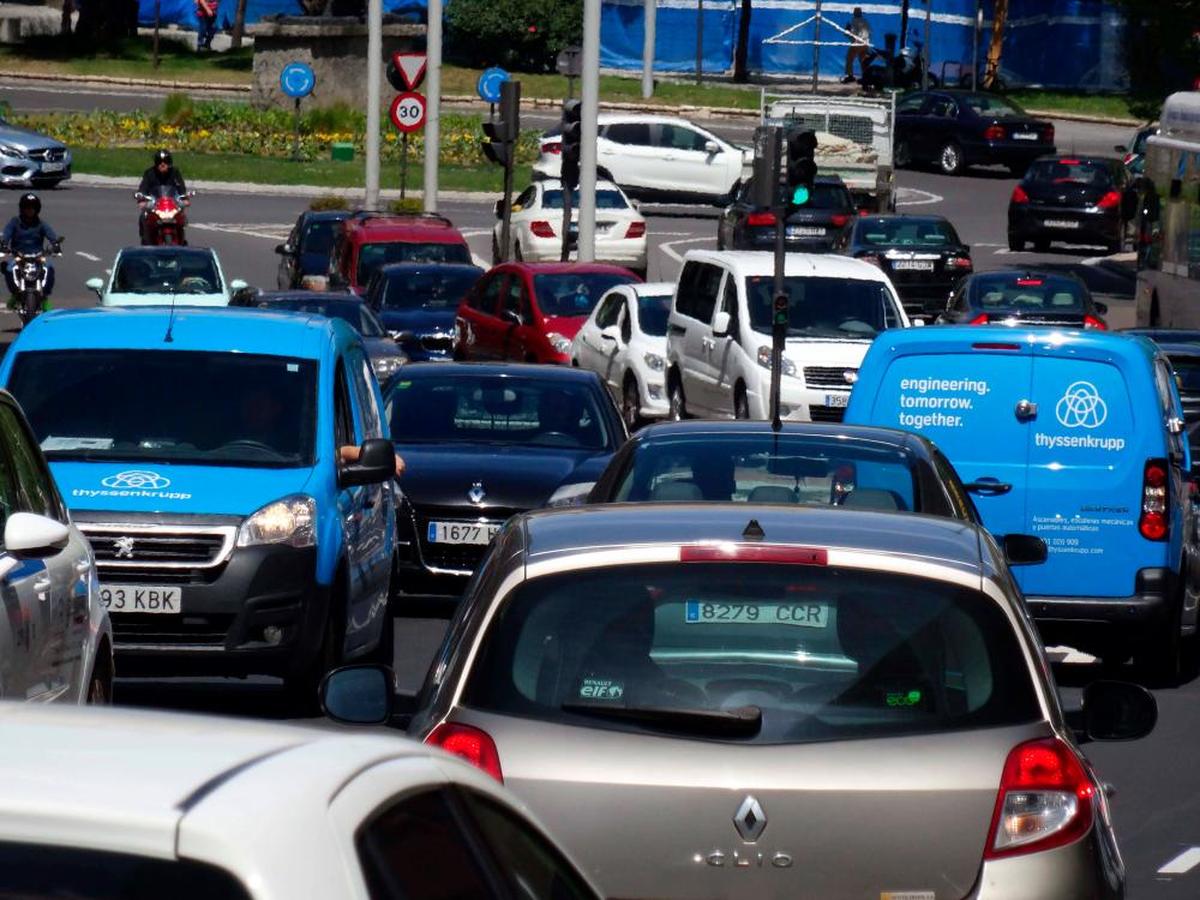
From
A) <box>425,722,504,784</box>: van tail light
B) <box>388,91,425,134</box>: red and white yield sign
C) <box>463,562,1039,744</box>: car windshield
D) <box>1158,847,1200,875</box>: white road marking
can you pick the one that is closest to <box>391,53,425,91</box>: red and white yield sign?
<box>388,91,425,134</box>: red and white yield sign

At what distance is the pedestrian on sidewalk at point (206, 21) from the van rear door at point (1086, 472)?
7039 centimetres

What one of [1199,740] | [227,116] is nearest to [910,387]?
[1199,740]

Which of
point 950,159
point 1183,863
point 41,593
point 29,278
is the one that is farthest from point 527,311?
point 950,159

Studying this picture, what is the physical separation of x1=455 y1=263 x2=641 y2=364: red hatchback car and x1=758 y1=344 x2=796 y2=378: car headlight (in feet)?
13.8

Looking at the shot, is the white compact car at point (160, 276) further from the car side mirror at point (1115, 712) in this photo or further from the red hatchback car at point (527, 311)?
the car side mirror at point (1115, 712)

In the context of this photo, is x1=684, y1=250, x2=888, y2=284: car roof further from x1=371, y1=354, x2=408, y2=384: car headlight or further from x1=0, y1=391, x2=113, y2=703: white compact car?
x1=0, y1=391, x2=113, y2=703: white compact car

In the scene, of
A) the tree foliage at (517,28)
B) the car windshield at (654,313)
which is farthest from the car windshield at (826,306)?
the tree foliage at (517,28)

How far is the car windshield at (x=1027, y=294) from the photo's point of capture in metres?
28.9

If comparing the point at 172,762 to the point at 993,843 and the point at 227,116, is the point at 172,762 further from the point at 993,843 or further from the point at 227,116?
the point at 227,116

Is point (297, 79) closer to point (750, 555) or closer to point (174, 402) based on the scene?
point (174, 402)

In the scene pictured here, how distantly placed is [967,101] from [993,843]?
172ft

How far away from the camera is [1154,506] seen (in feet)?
43.4

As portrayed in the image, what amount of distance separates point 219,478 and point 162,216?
80.2ft

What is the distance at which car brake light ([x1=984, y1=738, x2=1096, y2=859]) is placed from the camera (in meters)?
4.93
